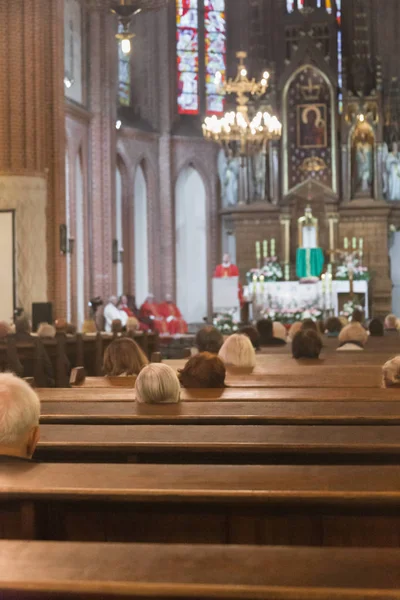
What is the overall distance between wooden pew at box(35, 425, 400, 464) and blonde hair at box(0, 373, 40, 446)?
513 mm

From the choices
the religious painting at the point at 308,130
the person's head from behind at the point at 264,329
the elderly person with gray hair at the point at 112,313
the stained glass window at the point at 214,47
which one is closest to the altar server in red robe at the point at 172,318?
the elderly person with gray hair at the point at 112,313

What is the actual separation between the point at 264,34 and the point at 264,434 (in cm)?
2467

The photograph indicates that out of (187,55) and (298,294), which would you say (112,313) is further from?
(187,55)

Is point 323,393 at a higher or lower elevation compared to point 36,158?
lower

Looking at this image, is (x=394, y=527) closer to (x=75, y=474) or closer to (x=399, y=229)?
(x=75, y=474)

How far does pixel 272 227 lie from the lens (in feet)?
87.6

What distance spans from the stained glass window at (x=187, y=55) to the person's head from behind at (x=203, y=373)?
22214 mm

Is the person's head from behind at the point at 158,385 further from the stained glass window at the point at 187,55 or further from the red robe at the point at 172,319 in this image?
the stained glass window at the point at 187,55

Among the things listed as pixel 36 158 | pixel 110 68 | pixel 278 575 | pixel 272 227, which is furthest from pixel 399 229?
pixel 278 575

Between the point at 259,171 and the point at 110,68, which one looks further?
the point at 259,171

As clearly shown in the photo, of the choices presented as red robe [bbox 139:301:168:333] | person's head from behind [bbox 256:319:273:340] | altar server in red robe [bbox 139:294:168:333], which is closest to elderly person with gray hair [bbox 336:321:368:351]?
person's head from behind [bbox 256:319:273:340]

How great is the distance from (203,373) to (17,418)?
281 centimetres

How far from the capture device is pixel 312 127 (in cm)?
2645

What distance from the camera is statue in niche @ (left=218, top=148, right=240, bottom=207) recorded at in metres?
26.7
